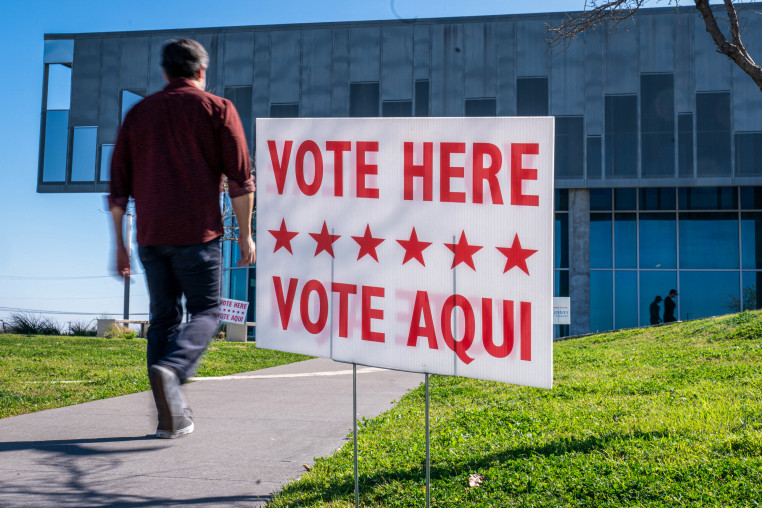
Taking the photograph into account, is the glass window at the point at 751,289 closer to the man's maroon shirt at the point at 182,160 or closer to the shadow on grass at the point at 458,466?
the shadow on grass at the point at 458,466

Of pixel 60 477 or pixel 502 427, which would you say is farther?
pixel 502 427

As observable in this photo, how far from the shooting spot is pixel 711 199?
26.5 metres

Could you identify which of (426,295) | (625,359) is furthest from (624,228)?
(426,295)

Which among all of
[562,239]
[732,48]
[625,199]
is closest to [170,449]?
[732,48]

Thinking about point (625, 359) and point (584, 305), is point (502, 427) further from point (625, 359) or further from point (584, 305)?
point (584, 305)

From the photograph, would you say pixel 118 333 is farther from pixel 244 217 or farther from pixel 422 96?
pixel 244 217

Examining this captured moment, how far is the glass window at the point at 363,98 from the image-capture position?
1089 inches

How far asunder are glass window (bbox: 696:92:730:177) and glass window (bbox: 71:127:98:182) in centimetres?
2335

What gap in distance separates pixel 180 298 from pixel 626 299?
24.9 meters

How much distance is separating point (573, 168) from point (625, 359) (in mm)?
16967

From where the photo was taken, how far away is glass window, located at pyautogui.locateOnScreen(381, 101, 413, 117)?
2717 cm

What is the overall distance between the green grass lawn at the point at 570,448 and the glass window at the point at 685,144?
1948cm

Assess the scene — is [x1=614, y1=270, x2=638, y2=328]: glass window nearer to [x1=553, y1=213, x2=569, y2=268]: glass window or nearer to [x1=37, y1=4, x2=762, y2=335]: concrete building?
[x1=37, y1=4, x2=762, y2=335]: concrete building

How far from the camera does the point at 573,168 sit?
2623 cm
